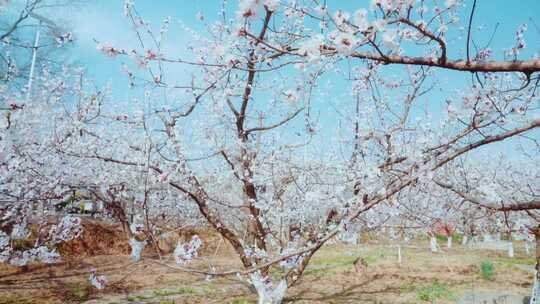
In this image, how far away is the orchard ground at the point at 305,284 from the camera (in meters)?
9.30

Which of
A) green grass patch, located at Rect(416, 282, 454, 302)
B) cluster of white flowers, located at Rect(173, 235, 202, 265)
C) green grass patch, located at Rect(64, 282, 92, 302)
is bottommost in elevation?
green grass patch, located at Rect(64, 282, 92, 302)

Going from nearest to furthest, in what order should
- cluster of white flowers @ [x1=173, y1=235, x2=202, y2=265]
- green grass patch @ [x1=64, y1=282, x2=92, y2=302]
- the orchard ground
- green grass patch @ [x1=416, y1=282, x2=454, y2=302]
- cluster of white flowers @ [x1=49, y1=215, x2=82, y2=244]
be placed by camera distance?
cluster of white flowers @ [x1=173, y1=235, x2=202, y2=265] < green grass patch @ [x1=64, y1=282, x2=92, y2=302] < the orchard ground < green grass patch @ [x1=416, y1=282, x2=454, y2=302] < cluster of white flowers @ [x1=49, y1=215, x2=82, y2=244]

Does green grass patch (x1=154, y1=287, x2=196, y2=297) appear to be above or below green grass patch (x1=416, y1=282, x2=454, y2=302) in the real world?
below

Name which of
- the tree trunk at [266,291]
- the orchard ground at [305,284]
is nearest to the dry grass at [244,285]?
the orchard ground at [305,284]

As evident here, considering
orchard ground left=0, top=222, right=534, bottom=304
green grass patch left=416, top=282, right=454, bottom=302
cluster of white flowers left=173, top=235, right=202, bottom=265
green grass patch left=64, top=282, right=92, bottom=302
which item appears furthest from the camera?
green grass patch left=416, top=282, right=454, bottom=302

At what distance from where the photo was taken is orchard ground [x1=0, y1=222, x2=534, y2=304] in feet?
30.5

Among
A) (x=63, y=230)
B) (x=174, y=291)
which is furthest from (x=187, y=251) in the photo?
(x=63, y=230)

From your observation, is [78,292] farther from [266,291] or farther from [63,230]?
[266,291]

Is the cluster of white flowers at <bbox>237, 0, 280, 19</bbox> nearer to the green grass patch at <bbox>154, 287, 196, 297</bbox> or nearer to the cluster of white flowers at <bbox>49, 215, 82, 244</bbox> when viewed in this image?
the green grass patch at <bbox>154, 287, 196, 297</bbox>

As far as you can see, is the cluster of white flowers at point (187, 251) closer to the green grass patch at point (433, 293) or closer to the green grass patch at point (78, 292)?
the green grass patch at point (78, 292)

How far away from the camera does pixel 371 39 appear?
2.02 m

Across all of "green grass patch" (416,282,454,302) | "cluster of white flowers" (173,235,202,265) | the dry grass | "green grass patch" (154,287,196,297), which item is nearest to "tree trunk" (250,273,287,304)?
"cluster of white flowers" (173,235,202,265)

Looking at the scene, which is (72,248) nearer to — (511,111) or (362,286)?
(362,286)

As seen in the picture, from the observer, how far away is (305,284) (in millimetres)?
11625
